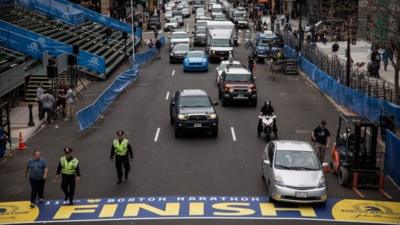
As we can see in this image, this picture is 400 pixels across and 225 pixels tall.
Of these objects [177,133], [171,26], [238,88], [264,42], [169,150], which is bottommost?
[169,150]

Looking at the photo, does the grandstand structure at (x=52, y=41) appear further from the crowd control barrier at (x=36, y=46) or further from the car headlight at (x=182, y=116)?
the car headlight at (x=182, y=116)

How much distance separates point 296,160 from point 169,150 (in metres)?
6.91

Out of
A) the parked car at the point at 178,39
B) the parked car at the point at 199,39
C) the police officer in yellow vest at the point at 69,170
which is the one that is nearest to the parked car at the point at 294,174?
the police officer in yellow vest at the point at 69,170

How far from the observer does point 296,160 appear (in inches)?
699

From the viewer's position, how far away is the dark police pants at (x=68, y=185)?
1709cm

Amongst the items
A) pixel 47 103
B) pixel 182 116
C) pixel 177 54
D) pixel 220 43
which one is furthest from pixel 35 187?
pixel 220 43

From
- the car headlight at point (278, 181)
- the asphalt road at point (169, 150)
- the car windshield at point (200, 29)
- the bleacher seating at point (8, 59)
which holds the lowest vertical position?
the asphalt road at point (169, 150)

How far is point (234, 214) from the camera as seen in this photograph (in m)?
16.5

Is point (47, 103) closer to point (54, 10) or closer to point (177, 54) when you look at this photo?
point (177, 54)

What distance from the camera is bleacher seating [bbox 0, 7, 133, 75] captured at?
47750 millimetres

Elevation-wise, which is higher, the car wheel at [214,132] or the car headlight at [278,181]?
the car headlight at [278,181]

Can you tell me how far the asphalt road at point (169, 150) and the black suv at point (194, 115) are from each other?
1.81ft

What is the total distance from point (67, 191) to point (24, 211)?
1222mm

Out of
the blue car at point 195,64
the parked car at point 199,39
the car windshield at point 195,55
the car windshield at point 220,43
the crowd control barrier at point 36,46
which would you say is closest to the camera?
the crowd control barrier at point 36,46
